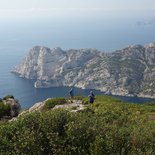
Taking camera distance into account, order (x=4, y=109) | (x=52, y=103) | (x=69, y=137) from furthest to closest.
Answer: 1. (x=52, y=103)
2. (x=4, y=109)
3. (x=69, y=137)

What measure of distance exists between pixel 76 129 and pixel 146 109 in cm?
1454

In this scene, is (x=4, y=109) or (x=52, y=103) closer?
(x=4, y=109)

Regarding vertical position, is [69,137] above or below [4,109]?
above

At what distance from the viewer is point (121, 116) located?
2617cm

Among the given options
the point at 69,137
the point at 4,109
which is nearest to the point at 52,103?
the point at 4,109

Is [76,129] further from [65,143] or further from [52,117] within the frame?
[52,117]

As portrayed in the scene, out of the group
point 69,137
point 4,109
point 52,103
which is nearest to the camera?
point 69,137

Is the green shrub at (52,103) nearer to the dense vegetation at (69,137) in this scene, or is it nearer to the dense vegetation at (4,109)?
the dense vegetation at (4,109)

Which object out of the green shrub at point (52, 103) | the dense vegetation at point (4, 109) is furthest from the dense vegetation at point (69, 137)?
the green shrub at point (52, 103)

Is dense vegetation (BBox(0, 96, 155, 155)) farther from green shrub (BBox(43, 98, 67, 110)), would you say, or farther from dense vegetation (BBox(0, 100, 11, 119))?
green shrub (BBox(43, 98, 67, 110))

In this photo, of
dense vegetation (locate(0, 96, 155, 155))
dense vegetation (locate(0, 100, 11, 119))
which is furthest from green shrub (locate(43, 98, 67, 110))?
dense vegetation (locate(0, 96, 155, 155))

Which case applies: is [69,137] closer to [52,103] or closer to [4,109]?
[4,109]

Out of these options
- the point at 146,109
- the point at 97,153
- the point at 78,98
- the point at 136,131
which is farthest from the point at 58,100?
the point at 97,153

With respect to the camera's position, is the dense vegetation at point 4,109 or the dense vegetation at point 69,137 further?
the dense vegetation at point 4,109
